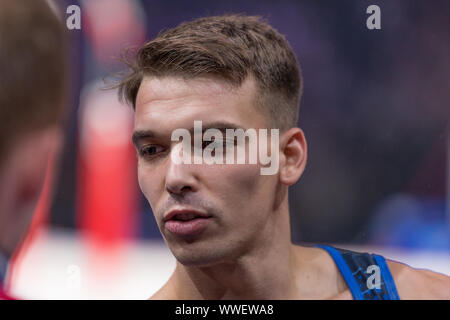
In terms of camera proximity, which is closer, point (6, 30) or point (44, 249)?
point (6, 30)

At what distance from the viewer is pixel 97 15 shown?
2137mm

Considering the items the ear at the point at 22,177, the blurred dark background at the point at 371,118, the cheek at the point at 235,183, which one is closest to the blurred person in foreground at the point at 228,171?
the cheek at the point at 235,183

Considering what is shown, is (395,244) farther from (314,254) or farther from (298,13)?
(298,13)

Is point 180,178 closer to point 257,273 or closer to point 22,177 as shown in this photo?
point 257,273

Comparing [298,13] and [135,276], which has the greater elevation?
[298,13]

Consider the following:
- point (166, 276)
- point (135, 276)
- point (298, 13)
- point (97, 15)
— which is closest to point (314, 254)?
point (166, 276)

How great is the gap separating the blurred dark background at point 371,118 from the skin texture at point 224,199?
0.80ft

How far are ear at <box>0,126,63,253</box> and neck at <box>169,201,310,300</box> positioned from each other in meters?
0.95

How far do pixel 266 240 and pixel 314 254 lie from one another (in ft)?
0.92

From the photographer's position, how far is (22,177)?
0.96 meters

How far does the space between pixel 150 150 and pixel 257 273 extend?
58 cm

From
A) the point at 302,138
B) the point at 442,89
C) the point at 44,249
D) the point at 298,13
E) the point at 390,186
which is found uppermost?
the point at 298,13

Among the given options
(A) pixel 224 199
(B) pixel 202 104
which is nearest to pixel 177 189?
(A) pixel 224 199

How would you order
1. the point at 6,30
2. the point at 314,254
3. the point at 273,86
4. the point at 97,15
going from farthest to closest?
the point at 97,15 < the point at 314,254 < the point at 273,86 < the point at 6,30
